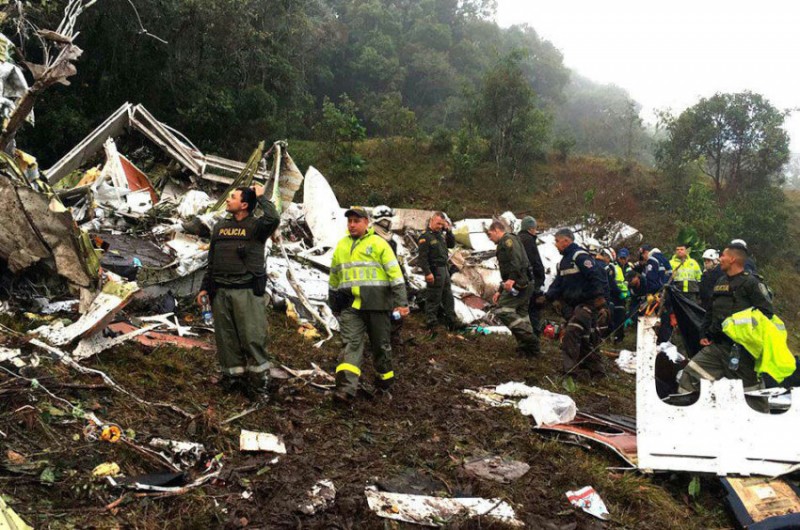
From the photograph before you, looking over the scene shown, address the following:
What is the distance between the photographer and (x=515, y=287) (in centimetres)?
616

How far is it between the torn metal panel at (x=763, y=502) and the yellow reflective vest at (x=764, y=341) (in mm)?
904

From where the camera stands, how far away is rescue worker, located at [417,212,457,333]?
7137 millimetres

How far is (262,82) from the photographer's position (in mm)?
17812

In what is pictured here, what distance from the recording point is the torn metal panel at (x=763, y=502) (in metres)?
2.99

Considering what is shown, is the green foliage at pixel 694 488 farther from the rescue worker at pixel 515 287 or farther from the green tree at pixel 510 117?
the green tree at pixel 510 117

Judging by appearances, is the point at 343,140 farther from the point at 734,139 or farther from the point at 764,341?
the point at 764,341

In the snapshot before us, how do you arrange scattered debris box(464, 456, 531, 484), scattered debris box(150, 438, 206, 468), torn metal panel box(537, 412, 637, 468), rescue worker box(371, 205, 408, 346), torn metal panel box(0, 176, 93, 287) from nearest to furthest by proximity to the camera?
scattered debris box(150, 438, 206, 468) < scattered debris box(464, 456, 531, 484) < torn metal panel box(537, 412, 637, 468) < torn metal panel box(0, 176, 93, 287) < rescue worker box(371, 205, 408, 346)

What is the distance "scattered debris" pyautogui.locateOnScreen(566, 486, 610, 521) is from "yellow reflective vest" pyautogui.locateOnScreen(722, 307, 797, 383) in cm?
177

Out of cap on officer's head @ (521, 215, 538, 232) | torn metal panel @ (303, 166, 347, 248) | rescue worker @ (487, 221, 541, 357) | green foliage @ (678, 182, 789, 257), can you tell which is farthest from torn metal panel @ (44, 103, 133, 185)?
green foliage @ (678, 182, 789, 257)

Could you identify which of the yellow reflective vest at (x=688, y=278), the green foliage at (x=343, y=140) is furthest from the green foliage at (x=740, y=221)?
the green foliage at (x=343, y=140)

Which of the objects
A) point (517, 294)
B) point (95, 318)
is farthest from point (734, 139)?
point (95, 318)

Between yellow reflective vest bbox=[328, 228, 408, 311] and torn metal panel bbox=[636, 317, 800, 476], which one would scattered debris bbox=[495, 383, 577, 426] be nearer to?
torn metal panel bbox=[636, 317, 800, 476]

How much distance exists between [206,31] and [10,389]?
1524 centimetres

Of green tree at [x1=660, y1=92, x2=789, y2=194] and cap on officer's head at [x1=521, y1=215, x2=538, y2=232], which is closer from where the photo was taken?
cap on officer's head at [x1=521, y1=215, x2=538, y2=232]
